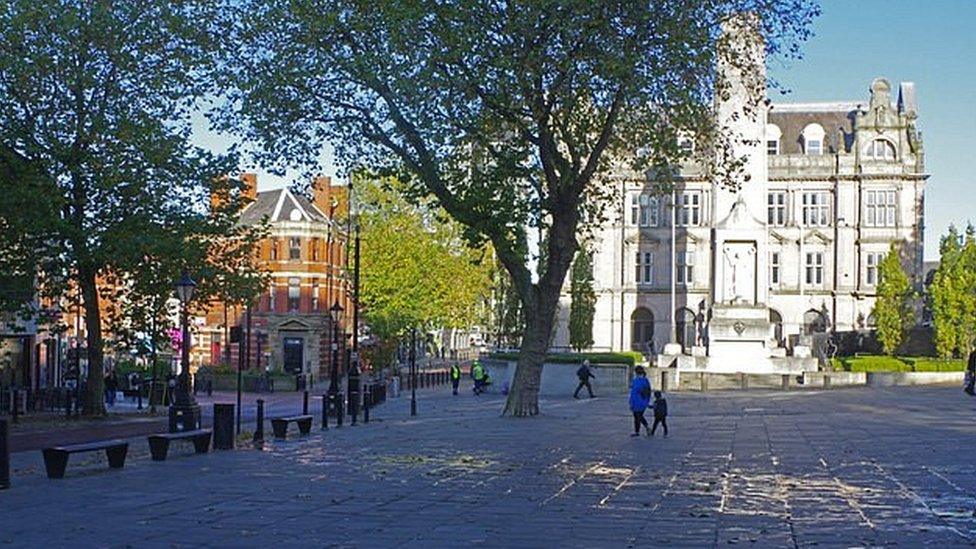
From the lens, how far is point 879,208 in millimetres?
89062

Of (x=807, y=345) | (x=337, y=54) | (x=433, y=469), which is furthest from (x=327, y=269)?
(x=433, y=469)

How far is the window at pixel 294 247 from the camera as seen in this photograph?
91.7 meters

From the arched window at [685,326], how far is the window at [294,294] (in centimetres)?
2604

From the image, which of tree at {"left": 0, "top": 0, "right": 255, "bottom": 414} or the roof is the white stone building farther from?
tree at {"left": 0, "top": 0, "right": 255, "bottom": 414}

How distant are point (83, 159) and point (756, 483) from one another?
2352 cm

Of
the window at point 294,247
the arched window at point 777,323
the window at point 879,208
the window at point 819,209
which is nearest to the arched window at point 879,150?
the window at point 879,208

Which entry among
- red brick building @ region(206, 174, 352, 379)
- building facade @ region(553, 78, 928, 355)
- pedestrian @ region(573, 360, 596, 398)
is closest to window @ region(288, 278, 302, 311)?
red brick building @ region(206, 174, 352, 379)

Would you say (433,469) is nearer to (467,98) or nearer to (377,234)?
(467,98)

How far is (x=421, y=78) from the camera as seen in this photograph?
30734mm

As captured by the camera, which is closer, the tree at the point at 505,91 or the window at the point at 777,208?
the tree at the point at 505,91

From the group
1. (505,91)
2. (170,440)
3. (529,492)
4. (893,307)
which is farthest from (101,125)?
(893,307)

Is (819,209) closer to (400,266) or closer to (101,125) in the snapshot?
(400,266)

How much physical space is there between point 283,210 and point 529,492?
78.2 metres

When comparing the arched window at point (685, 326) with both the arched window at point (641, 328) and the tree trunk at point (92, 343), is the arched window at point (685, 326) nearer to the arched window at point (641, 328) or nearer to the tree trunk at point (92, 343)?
the arched window at point (641, 328)
